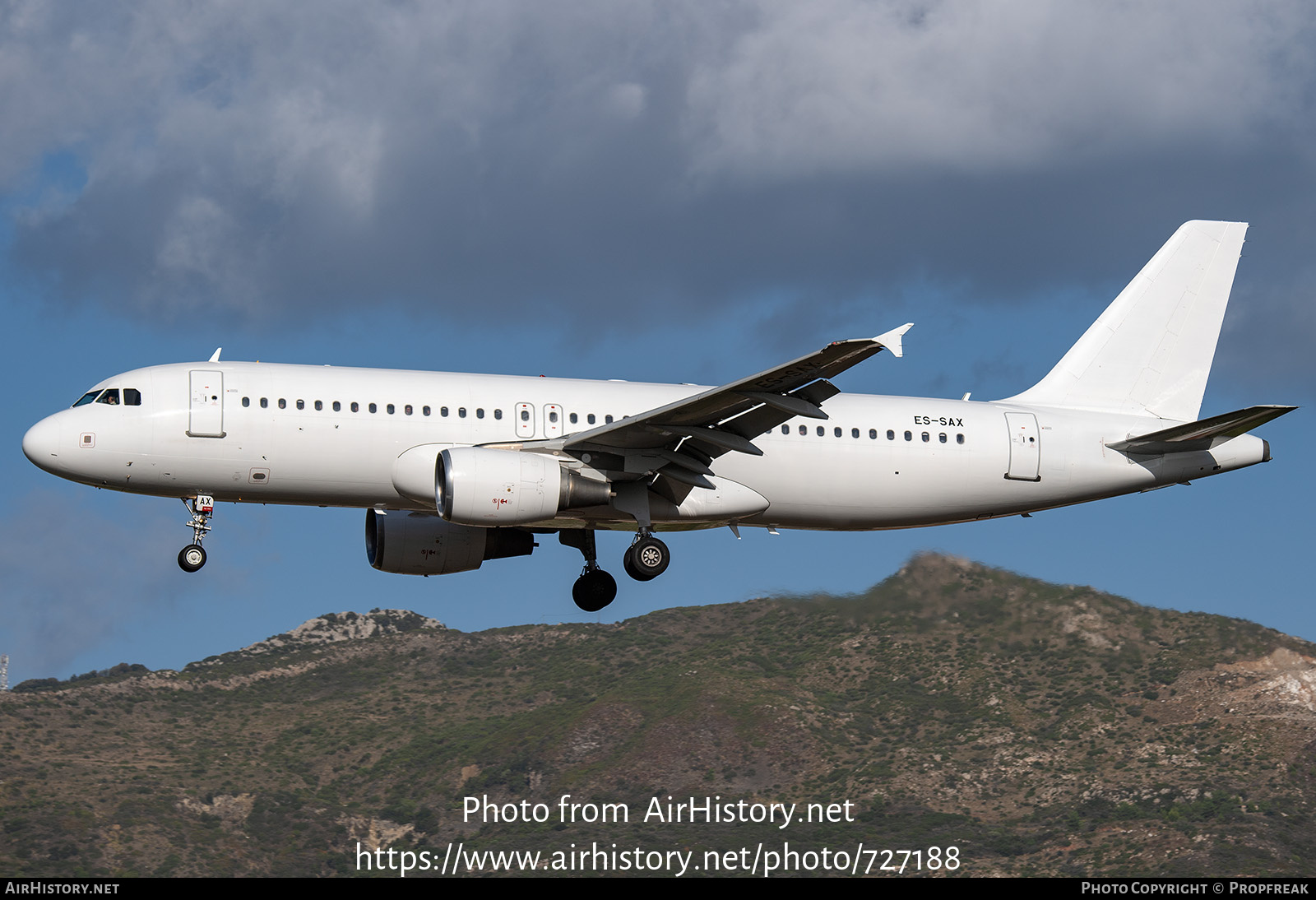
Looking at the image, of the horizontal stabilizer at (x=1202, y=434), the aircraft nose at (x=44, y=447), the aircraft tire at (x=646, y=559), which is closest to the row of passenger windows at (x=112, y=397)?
the aircraft nose at (x=44, y=447)

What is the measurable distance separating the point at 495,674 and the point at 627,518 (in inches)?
3879

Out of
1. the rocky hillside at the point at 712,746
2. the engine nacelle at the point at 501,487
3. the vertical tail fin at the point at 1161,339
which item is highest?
the vertical tail fin at the point at 1161,339

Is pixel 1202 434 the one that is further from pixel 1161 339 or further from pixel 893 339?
pixel 893 339

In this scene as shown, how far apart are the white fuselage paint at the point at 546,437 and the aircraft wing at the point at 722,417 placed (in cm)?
134

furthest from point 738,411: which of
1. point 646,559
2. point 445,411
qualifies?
point 445,411

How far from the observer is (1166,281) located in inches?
1668

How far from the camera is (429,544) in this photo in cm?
3878

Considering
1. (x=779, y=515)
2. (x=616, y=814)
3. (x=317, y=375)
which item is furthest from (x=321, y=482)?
(x=616, y=814)

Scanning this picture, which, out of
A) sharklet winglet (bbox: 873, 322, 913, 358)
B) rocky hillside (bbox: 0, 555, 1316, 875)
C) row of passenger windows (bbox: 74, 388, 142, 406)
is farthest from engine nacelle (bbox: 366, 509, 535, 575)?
rocky hillside (bbox: 0, 555, 1316, 875)

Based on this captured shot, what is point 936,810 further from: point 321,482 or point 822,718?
point 321,482

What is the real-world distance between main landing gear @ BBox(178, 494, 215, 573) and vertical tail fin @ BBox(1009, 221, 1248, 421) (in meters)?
20.6

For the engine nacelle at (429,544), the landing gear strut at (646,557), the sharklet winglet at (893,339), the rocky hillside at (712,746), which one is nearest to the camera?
the sharklet winglet at (893,339)

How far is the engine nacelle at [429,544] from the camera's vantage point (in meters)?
38.7

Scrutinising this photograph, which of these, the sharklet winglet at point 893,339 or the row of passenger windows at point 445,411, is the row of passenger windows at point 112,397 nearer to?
the row of passenger windows at point 445,411
